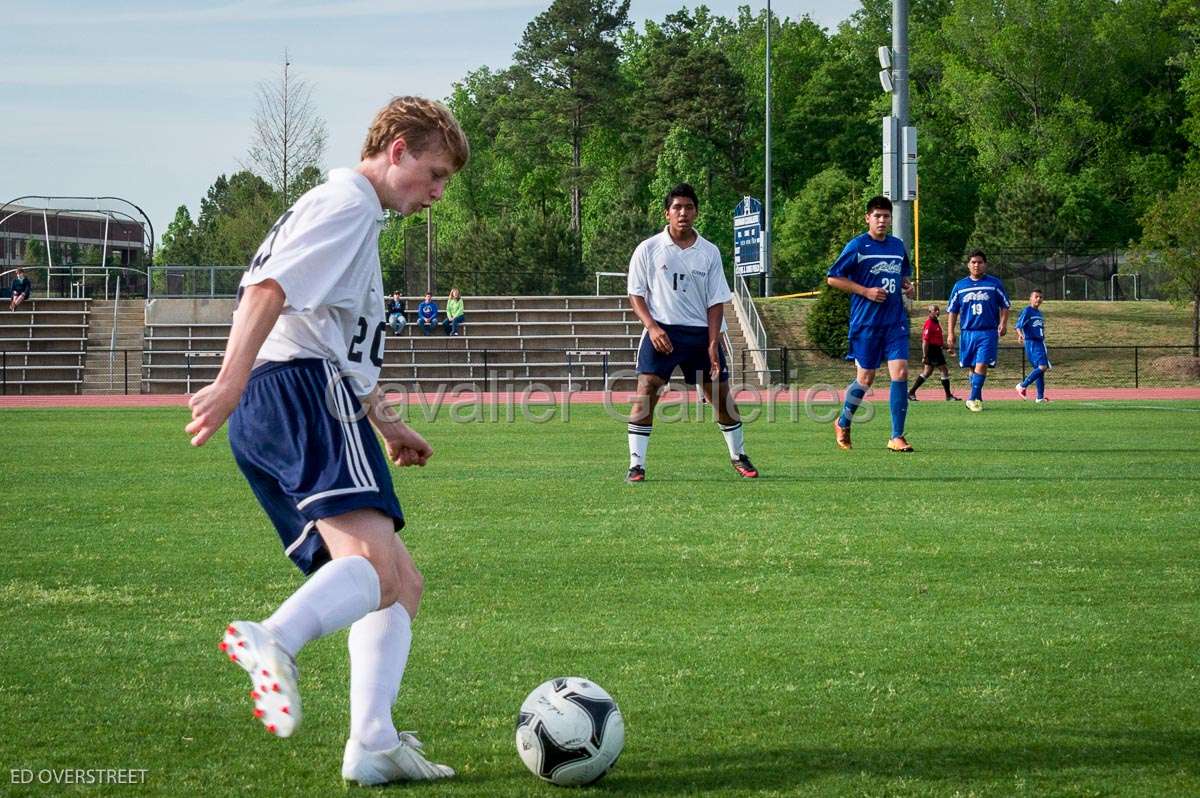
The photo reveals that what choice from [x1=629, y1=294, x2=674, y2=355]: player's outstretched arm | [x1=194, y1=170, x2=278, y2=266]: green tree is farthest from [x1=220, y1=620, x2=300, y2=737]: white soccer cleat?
[x1=194, y1=170, x2=278, y2=266]: green tree

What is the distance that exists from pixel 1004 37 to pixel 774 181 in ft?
47.9

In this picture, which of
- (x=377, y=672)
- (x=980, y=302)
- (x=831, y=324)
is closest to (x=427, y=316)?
(x=831, y=324)

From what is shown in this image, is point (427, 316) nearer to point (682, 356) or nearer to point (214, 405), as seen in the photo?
point (682, 356)

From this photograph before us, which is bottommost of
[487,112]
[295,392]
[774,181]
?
[295,392]

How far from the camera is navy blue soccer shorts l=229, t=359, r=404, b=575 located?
10.9 feet

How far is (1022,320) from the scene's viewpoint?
973 inches

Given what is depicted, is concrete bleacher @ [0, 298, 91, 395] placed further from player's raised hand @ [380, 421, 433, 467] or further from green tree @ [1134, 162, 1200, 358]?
player's raised hand @ [380, 421, 433, 467]

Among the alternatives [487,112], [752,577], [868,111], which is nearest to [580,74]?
[487,112]

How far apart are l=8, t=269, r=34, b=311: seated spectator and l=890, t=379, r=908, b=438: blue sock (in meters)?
32.1

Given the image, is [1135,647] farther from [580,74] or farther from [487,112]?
[487,112]

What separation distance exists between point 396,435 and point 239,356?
78 cm

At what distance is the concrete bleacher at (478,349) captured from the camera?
33500 mm

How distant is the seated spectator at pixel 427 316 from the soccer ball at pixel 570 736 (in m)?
33.2

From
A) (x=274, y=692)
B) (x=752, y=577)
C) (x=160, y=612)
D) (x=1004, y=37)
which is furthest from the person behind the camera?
(x=1004, y=37)
